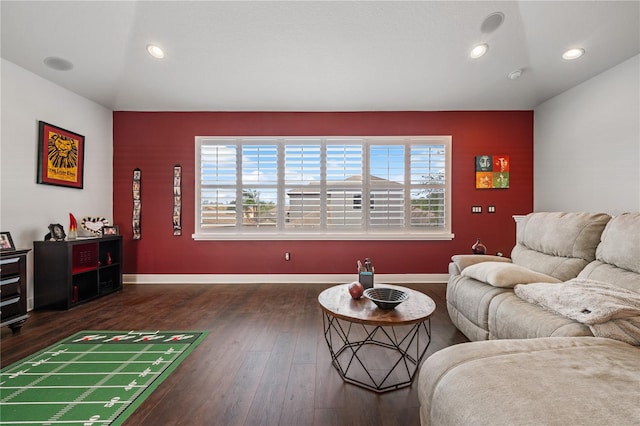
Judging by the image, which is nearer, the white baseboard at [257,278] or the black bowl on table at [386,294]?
the black bowl on table at [386,294]

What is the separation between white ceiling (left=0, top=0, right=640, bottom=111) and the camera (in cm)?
248

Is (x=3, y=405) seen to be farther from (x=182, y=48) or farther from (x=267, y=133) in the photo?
(x=267, y=133)

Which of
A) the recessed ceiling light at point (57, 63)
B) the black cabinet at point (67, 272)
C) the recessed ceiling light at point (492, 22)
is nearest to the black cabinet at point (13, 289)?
the black cabinet at point (67, 272)

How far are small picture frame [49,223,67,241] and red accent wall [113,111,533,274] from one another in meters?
0.97

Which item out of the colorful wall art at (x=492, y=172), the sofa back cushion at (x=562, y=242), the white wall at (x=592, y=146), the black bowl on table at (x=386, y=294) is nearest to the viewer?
the black bowl on table at (x=386, y=294)

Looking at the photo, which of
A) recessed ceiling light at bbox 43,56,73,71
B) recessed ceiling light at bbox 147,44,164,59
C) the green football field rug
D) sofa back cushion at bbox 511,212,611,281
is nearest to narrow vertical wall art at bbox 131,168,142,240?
recessed ceiling light at bbox 43,56,73,71

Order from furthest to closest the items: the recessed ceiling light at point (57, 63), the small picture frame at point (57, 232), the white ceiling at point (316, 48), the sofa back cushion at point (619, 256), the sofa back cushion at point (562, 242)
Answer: the small picture frame at point (57, 232) < the recessed ceiling light at point (57, 63) < the white ceiling at point (316, 48) < the sofa back cushion at point (562, 242) < the sofa back cushion at point (619, 256)

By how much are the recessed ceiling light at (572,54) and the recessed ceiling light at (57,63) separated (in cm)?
539

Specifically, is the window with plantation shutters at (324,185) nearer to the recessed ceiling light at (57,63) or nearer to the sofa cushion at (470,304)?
the recessed ceiling light at (57,63)

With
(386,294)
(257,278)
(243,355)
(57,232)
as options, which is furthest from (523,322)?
(57,232)

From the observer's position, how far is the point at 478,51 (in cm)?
296

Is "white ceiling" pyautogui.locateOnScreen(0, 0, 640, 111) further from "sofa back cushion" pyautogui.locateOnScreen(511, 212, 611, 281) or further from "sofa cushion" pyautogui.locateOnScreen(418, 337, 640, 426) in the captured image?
"sofa cushion" pyautogui.locateOnScreen(418, 337, 640, 426)

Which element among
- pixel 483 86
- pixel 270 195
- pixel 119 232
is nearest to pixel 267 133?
pixel 270 195

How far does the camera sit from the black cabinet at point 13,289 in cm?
236
